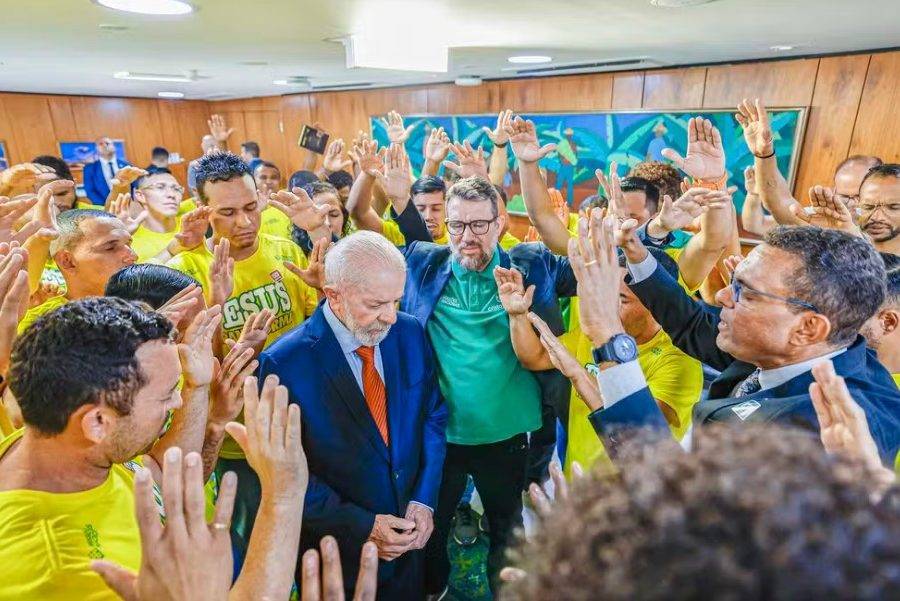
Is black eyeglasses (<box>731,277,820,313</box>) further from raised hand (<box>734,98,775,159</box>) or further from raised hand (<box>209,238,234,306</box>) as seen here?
raised hand (<box>209,238,234,306</box>)

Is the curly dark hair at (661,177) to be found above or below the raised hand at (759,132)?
below

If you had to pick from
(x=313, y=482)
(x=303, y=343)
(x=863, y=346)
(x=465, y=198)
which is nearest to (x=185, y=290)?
(x=303, y=343)

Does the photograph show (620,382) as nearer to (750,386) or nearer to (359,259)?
(750,386)

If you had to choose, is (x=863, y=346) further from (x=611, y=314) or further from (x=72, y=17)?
(x=72, y=17)

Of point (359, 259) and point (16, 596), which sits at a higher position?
point (359, 259)

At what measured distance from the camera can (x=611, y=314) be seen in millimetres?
1517

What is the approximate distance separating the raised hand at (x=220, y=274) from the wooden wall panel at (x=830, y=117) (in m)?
4.83

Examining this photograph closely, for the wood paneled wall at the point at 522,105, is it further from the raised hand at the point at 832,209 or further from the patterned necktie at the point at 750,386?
the patterned necktie at the point at 750,386

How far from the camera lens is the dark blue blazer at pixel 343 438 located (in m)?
1.70

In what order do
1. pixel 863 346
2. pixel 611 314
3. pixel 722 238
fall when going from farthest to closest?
pixel 722 238 < pixel 611 314 < pixel 863 346

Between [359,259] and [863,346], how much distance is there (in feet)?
5.03

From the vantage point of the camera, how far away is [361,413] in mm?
1712

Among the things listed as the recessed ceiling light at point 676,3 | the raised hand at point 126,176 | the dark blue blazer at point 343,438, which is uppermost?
the recessed ceiling light at point 676,3

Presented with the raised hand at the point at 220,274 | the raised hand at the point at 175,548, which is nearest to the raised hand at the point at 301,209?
the raised hand at the point at 220,274
